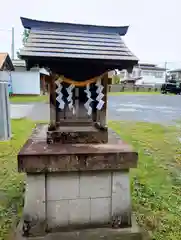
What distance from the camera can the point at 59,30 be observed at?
2.98m

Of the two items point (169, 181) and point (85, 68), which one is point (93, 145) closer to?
point (85, 68)

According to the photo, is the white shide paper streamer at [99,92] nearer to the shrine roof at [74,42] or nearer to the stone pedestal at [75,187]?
the shrine roof at [74,42]

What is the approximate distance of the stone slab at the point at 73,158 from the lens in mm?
2551

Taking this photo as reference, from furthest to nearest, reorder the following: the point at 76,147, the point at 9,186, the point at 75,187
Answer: the point at 9,186 → the point at 76,147 → the point at 75,187

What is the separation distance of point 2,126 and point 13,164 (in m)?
2.02

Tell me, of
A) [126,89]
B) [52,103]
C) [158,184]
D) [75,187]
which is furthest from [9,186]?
[126,89]

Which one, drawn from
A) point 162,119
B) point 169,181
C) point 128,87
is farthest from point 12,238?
point 128,87

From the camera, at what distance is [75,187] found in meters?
2.74

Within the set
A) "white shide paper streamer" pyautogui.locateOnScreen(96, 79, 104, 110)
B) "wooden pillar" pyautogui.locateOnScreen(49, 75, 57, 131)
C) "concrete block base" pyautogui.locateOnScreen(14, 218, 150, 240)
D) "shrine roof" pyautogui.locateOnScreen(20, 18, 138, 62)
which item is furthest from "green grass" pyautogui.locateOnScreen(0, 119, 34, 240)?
"shrine roof" pyautogui.locateOnScreen(20, 18, 138, 62)

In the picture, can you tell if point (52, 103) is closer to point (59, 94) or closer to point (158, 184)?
point (59, 94)

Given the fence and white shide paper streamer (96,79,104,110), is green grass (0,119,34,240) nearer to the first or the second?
white shide paper streamer (96,79,104,110)

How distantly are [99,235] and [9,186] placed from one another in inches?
81.9

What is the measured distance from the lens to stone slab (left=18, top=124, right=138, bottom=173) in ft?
8.37

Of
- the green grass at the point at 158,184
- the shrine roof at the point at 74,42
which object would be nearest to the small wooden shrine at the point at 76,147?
the shrine roof at the point at 74,42
